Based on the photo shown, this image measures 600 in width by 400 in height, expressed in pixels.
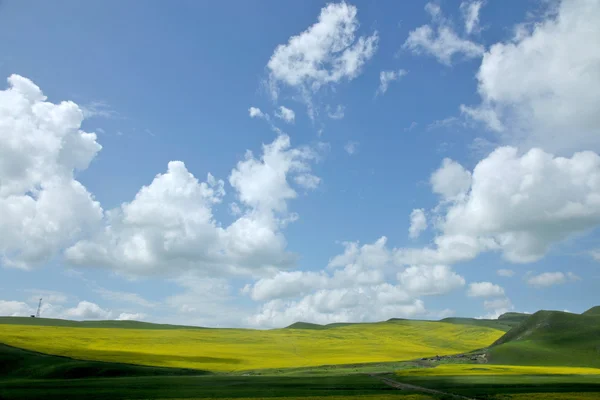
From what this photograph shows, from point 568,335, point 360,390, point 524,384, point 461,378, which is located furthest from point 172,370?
point 568,335

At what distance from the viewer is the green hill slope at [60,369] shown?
3420 inches

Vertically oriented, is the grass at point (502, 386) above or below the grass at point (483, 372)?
above

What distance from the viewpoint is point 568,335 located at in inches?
6260

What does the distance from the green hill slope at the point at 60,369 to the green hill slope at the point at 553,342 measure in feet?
322

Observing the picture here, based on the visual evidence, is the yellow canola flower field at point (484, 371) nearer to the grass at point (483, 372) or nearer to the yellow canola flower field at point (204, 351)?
the grass at point (483, 372)

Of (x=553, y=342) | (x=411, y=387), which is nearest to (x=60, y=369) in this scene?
(x=411, y=387)

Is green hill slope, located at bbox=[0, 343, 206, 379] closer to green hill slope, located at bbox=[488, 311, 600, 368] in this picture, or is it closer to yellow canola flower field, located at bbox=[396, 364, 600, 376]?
yellow canola flower field, located at bbox=[396, 364, 600, 376]

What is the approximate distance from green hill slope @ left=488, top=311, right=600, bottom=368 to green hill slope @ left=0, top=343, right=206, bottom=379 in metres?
98.3

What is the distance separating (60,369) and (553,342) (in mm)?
150729

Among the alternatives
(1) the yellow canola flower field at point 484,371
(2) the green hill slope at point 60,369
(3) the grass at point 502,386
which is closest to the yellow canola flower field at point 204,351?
(2) the green hill slope at point 60,369

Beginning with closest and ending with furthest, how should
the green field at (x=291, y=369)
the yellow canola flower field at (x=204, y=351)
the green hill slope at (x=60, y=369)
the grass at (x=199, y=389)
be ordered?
the grass at (x=199, y=389) → the green field at (x=291, y=369) → the green hill slope at (x=60, y=369) → the yellow canola flower field at (x=204, y=351)

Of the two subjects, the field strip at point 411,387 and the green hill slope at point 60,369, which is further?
the green hill slope at point 60,369

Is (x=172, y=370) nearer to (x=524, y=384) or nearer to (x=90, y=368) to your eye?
(x=90, y=368)

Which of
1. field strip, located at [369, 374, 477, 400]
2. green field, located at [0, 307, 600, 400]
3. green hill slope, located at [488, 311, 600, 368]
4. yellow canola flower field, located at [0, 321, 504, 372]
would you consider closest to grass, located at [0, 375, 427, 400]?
green field, located at [0, 307, 600, 400]
